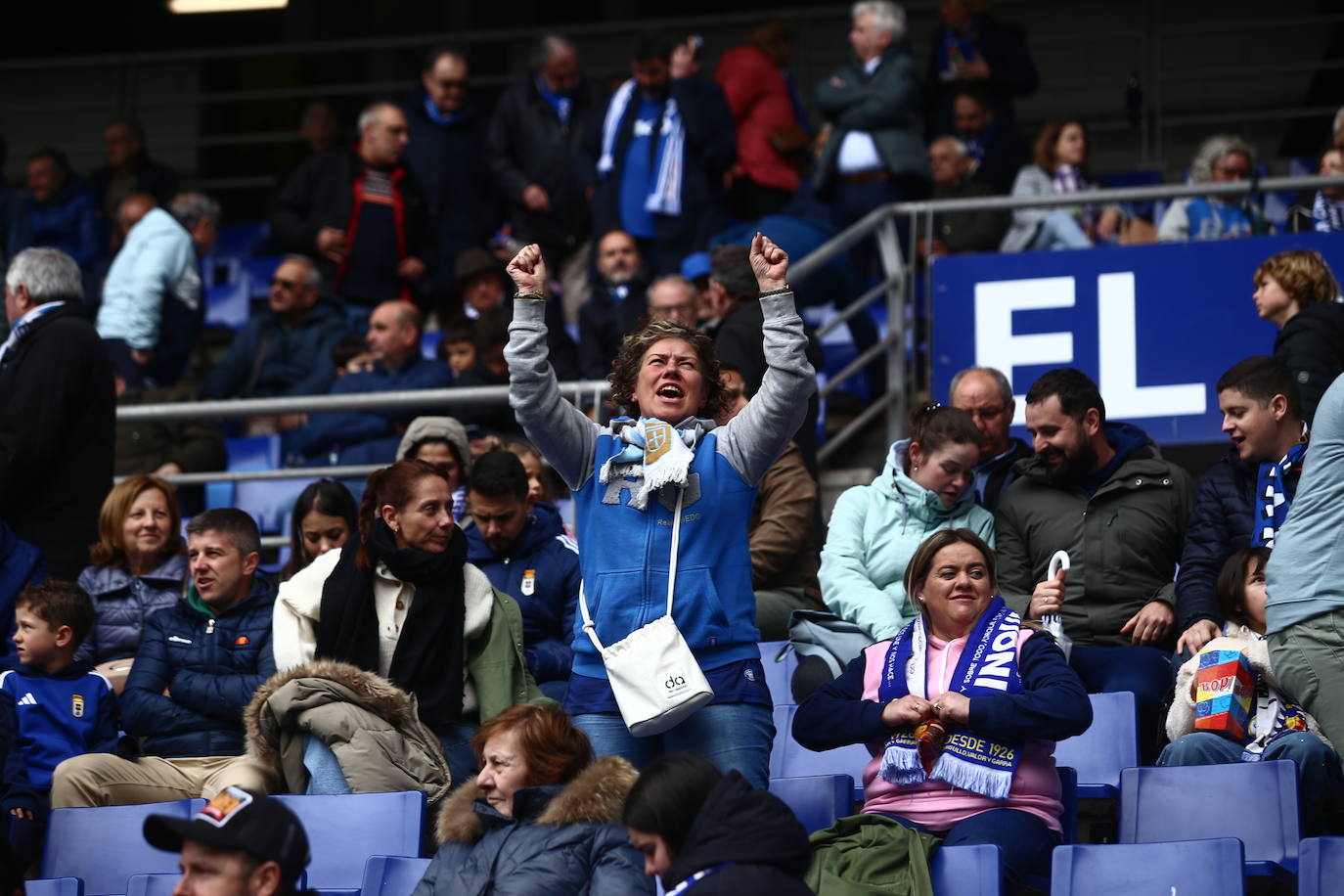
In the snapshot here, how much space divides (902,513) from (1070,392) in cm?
69

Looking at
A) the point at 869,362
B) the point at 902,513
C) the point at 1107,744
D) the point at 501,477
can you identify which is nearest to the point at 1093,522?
the point at 902,513

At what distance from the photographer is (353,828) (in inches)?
215

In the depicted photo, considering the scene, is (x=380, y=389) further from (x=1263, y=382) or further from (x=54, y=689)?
(x=1263, y=382)

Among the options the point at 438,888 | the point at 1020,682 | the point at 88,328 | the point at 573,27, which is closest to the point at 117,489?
the point at 88,328

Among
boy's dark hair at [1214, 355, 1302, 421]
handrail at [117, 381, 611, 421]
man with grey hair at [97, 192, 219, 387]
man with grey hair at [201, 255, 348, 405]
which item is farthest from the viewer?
man with grey hair at [97, 192, 219, 387]

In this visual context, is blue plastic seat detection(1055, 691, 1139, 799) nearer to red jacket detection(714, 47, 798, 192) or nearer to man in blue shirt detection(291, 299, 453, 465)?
man in blue shirt detection(291, 299, 453, 465)

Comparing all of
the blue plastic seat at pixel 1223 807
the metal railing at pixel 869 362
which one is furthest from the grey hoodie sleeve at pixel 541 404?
the metal railing at pixel 869 362

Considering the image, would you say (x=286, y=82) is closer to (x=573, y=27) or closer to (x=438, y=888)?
(x=573, y=27)

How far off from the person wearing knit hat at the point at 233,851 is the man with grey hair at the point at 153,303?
6.53m

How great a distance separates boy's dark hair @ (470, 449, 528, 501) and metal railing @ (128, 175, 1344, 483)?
146cm

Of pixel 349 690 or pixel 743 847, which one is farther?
pixel 349 690

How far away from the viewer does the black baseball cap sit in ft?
12.6

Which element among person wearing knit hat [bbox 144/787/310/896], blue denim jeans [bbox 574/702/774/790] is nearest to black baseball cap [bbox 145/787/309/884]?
person wearing knit hat [bbox 144/787/310/896]

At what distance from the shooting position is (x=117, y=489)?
7.13 metres
